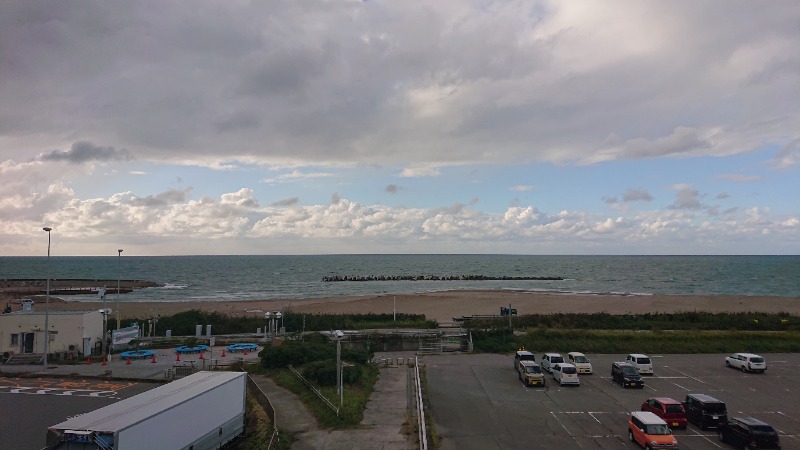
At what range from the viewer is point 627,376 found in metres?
29.8

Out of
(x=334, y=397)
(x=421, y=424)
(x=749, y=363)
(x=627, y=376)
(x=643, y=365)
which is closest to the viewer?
(x=421, y=424)

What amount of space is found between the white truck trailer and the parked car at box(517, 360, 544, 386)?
A: 1648 centimetres

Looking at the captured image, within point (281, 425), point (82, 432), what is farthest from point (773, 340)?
point (82, 432)

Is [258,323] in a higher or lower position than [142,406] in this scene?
lower

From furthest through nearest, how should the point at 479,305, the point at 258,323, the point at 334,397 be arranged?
the point at 479,305, the point at 258,323, the point at 334,397

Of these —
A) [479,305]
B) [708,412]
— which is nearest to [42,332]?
[708,412]

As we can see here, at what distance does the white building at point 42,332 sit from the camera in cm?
3825

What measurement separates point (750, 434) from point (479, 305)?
60.2 m

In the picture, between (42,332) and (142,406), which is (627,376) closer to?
(142,406)

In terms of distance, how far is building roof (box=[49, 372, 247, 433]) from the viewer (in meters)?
14.7

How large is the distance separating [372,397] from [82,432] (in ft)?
50.0

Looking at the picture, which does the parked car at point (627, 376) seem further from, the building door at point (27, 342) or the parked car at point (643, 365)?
the building door at point (27, 342)

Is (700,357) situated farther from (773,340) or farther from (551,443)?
(551,443)

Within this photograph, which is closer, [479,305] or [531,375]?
[531,375]
